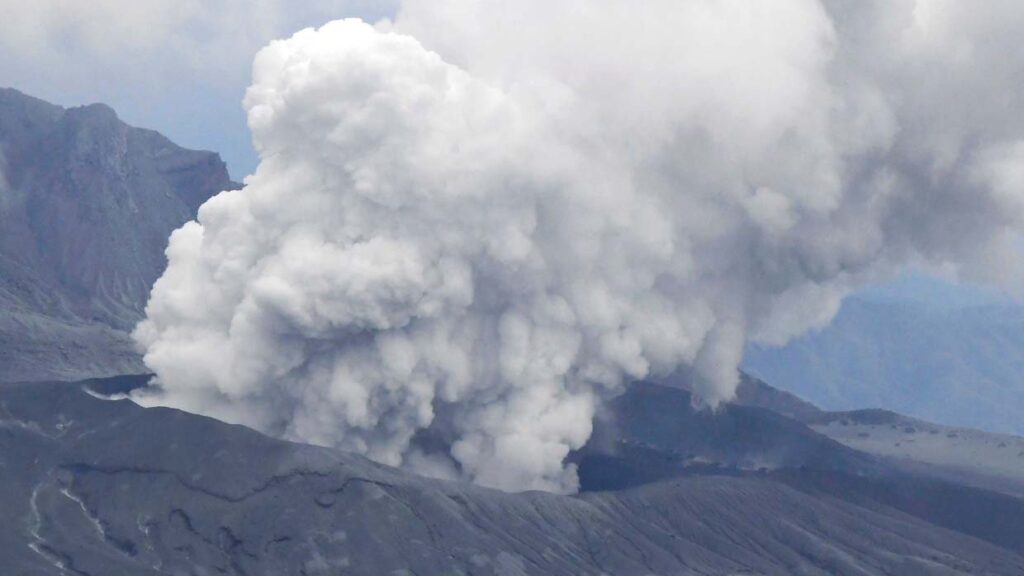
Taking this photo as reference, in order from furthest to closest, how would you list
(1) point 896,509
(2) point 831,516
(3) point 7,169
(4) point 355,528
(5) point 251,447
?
(3) point 7,169 < (1) point 896,509 < (2) point 831,516 < (5) point 251,447 < (4) point 355,528

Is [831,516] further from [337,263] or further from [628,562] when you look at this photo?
[337,263]

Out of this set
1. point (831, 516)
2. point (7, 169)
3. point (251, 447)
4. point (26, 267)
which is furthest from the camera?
point (7, 169)

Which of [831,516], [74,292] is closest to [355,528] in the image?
[831,516]

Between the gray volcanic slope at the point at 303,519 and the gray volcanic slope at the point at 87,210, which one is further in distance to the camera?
the gray volcanic slope at the point at 87,210

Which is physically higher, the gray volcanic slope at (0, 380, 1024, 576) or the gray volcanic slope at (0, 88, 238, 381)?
the gray volcanic slope at (0, 88, 238, 381)

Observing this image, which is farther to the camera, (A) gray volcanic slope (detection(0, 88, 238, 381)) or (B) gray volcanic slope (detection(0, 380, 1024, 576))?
(A) gray volcanic slope (detection(0, 88, 238, 381))
